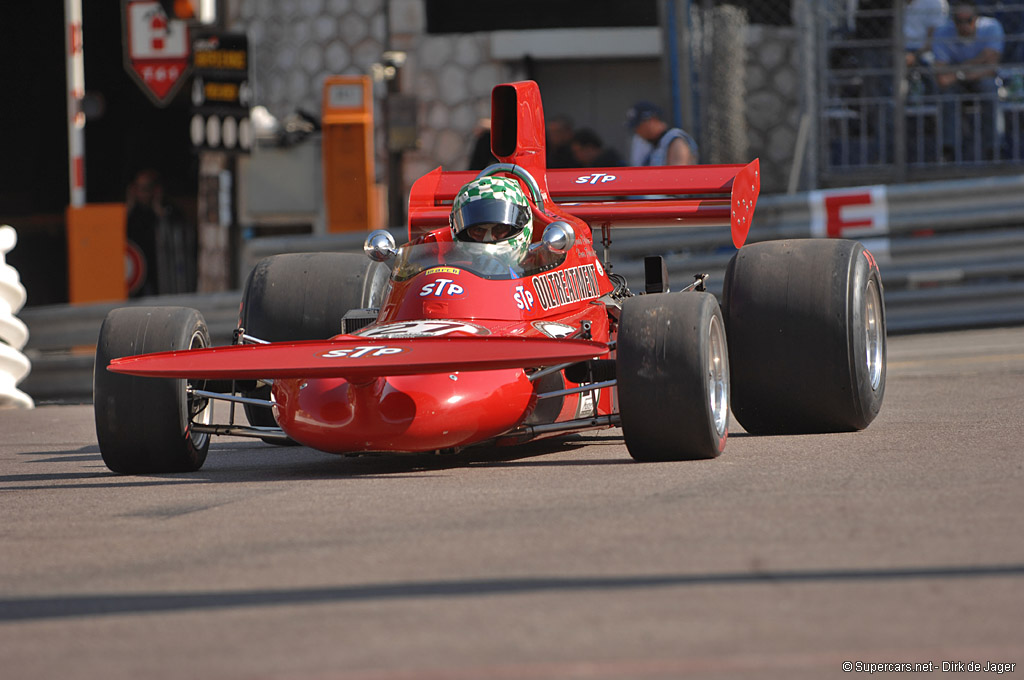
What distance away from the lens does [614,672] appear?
124 inches

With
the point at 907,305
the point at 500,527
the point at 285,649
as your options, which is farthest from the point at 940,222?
the point at 285,649

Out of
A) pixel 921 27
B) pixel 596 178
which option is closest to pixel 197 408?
pixel 596 178

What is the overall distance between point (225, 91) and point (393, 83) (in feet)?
13.2

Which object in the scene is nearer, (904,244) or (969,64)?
(904,244)

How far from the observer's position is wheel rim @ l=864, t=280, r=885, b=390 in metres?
7.66

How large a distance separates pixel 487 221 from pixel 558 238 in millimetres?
323

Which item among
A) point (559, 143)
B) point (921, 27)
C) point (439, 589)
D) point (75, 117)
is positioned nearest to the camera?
point (439, 589)

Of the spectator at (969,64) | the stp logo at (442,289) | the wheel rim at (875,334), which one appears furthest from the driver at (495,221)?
the spectator at (969,64)

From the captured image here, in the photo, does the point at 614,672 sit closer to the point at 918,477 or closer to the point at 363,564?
the point at 363,564

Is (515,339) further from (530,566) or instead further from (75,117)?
(75,117)

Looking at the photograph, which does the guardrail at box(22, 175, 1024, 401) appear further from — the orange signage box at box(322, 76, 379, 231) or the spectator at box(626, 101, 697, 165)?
the orange signage box at box(322, 76, 379, 231)

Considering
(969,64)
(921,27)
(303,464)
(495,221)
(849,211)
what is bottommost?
(303,464)

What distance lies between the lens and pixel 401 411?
6.05m

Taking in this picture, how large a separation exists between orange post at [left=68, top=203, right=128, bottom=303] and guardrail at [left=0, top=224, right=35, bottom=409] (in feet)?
12.3
